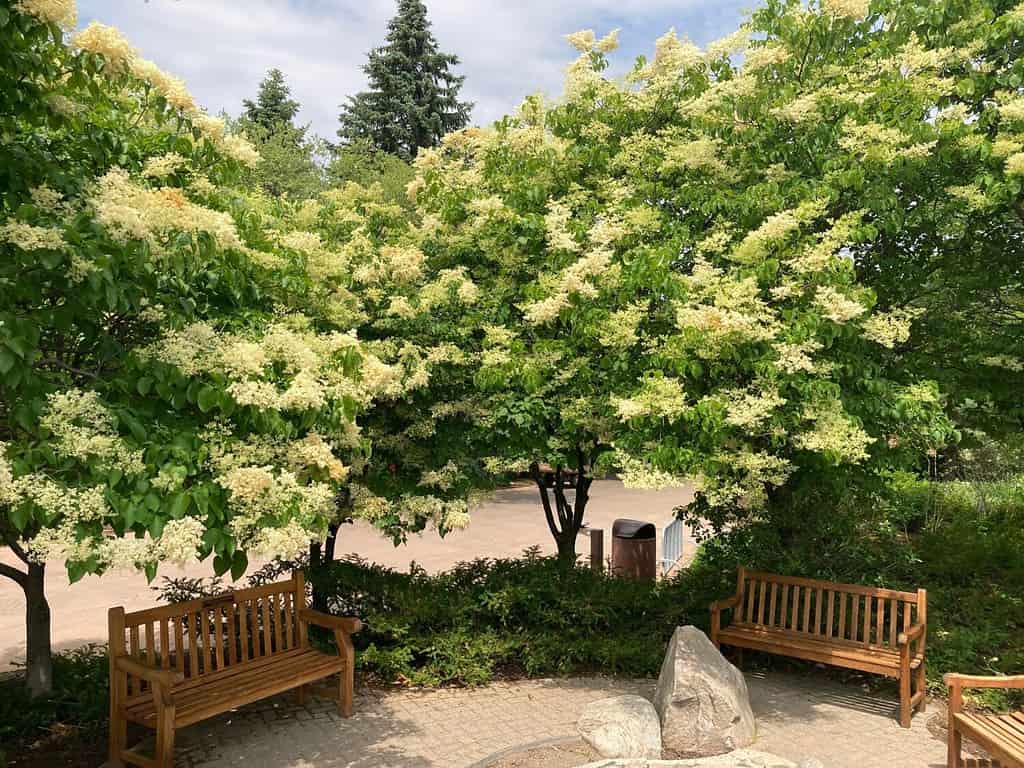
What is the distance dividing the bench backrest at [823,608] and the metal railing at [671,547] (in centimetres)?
494

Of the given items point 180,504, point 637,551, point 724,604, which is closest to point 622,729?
point 724,604

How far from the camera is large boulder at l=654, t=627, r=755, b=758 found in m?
5.64

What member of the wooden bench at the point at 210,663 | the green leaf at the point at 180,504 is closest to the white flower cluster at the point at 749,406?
the wooden bench at the point at 210,663

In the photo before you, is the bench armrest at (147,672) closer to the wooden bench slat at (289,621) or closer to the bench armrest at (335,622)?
the wooden bench slat at (289,621)

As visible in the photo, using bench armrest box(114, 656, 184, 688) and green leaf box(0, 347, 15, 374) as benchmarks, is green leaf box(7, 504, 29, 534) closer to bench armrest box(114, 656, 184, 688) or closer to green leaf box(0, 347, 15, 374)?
green leaf box(0, 347, 15, 374)

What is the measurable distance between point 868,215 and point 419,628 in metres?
5.69

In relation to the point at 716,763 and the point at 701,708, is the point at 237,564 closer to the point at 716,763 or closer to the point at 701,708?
the point at 716,763

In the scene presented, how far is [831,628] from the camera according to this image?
6.87 m

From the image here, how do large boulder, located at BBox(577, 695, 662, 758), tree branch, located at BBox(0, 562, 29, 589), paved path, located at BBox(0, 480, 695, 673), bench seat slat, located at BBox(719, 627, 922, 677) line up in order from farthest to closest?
paved path, located at BBox(0, 480, 695, 673)
bench seat slat, located at BBox(719, 627, 922, 677)
tree branch, located at BBox(0, 562, 29, 589)
large boulder, located at BBox(577, 695, 662, 758)

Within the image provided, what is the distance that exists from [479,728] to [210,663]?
214 cm

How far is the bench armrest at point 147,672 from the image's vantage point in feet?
16.4

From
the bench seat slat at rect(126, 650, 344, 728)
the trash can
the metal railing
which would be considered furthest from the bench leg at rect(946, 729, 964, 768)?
the metal railing

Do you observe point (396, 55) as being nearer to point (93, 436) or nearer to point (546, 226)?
point (546, 226)

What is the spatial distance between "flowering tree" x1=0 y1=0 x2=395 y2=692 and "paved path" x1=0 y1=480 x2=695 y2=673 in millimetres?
752
